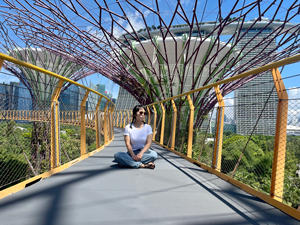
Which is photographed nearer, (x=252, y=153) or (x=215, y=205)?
(x=215, y=205)

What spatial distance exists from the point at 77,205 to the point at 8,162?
→ 6.64 feet

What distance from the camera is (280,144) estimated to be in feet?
7.51

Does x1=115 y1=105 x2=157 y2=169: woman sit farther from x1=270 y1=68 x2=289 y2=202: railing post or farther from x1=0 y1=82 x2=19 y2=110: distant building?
x1=270 y1=68 x2=289 y2=202: railing post

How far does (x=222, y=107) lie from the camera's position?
3.71 meters

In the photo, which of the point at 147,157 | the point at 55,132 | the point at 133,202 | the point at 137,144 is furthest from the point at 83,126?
the point at 133,202

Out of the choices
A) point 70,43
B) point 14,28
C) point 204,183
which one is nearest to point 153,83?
point 70,43

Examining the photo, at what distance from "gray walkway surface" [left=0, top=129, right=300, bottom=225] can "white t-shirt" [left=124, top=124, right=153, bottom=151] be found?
2.26 ft

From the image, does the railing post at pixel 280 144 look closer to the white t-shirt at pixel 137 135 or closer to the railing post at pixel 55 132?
the white t-shirt at pixel 137 135

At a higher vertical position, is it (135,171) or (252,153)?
(252,153)

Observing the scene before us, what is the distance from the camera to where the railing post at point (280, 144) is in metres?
2.25

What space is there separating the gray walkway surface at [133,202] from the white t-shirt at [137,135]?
689mm

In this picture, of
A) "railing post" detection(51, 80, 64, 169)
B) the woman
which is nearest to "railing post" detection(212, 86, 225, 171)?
the woman

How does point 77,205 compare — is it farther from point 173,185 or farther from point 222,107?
point 222,107

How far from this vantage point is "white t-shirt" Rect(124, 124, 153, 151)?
384 cm
